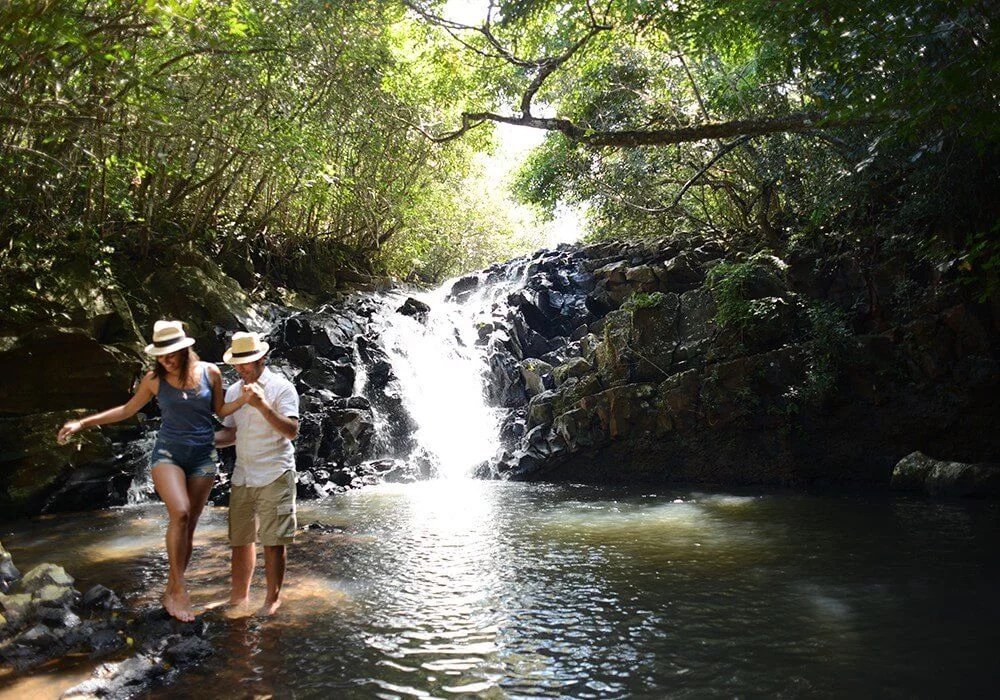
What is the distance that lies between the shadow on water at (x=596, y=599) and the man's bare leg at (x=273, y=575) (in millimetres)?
115

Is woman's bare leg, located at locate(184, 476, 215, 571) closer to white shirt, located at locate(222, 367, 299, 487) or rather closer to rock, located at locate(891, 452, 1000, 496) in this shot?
white shirt, located at locate(222, 367, 299, 487)

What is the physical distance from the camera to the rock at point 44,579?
466 centimetres

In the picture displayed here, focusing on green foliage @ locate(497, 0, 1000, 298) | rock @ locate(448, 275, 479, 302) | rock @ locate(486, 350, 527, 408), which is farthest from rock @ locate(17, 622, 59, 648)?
rock @ locate(448, 275, 479, 302)

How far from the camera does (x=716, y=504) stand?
383 inches

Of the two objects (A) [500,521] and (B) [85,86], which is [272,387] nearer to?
(A) [500,521]

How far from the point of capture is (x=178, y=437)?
14.9 ft

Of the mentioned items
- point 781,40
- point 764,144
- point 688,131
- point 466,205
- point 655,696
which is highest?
point 466,205

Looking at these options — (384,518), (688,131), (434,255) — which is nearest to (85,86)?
(384,518)

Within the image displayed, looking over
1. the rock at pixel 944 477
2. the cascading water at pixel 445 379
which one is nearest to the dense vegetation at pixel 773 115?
the rock at pixel 944 477

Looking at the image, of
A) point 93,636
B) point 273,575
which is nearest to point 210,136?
point 273,575

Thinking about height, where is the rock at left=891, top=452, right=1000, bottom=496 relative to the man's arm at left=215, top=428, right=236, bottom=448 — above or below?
below

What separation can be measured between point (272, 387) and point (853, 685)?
158 inches

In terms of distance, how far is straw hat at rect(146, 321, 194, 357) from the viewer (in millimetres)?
4465

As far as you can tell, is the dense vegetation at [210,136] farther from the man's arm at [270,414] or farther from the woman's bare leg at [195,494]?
the woman's bare leg at [195,494]
